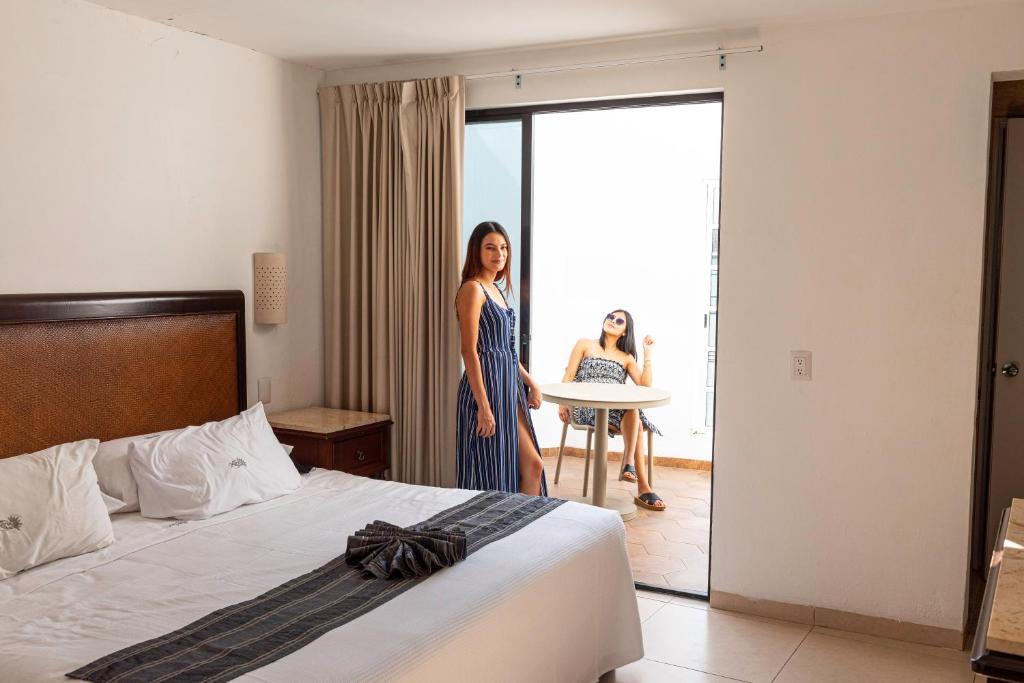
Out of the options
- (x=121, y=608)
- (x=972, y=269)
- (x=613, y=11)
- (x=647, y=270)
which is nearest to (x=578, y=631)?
(x=121, y=608)

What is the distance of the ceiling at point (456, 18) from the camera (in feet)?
10.8

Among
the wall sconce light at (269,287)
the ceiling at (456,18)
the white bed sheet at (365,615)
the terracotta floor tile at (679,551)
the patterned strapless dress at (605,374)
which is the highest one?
the ceiling at (456,18)

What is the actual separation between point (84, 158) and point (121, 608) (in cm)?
182

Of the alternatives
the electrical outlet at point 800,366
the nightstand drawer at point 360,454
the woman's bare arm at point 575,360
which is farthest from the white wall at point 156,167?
the electrical outlet at point 800,366

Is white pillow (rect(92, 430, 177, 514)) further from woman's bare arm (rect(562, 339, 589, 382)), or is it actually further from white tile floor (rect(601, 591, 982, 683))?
woman's bare arm (rect(562, 339, 589, 382))

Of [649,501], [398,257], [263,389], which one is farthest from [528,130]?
[649,501]

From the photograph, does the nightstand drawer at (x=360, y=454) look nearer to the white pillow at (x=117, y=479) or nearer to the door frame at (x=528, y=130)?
the door frame at (x=528, y=130)

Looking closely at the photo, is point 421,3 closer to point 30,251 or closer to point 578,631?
point 30,251

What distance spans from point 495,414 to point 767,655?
4.73 ft

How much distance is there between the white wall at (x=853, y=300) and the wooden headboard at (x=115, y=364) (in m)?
2.15

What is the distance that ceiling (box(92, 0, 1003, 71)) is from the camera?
3287 mm

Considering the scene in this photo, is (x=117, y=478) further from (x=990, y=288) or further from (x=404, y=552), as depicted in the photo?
(x=990, y=288)

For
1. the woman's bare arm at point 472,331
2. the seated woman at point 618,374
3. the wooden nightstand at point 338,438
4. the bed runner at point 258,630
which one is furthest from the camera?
the seated woman at point 618,374

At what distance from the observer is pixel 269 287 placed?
404 cm
